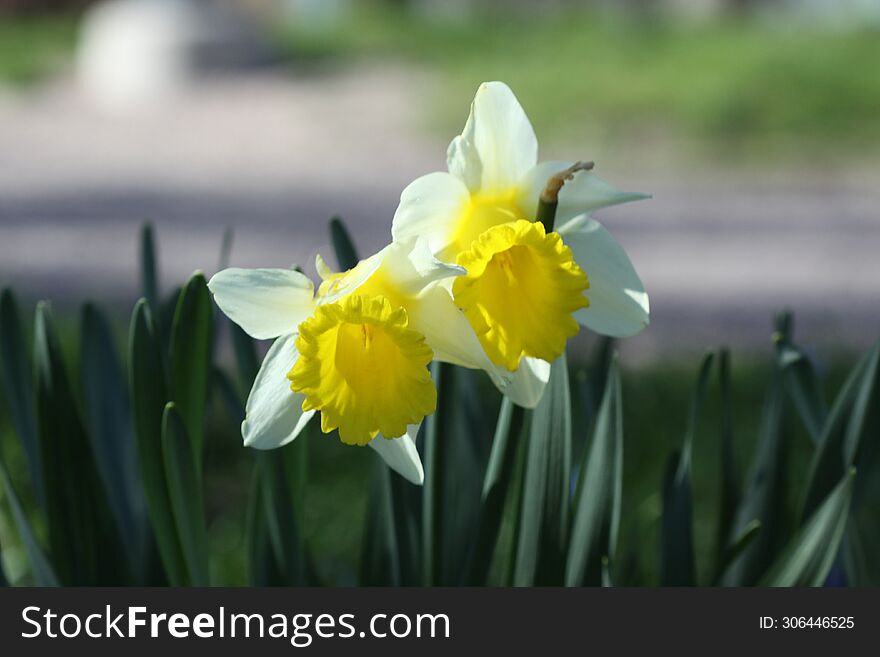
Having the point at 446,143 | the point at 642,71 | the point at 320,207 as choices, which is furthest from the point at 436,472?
the point at 642,71

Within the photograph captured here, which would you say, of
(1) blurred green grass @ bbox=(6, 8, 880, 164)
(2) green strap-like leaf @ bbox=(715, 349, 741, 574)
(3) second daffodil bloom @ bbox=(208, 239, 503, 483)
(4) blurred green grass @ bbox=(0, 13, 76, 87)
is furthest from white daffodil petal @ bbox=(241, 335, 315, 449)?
(4) blurred green grass @ bbox=(0, 13, 76, 87)

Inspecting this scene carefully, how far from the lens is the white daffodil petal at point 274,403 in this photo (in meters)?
0.79

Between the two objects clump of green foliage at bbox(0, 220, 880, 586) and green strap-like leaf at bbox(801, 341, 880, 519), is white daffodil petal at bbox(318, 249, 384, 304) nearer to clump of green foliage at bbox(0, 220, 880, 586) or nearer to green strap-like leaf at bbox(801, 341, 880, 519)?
clump of green foliage at bbox(0, 220, 880, 586)

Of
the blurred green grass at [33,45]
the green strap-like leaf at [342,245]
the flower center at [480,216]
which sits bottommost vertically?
the flower center at [480,216]

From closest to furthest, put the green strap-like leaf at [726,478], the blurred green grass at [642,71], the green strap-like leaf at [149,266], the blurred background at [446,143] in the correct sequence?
the green strap-like leaf at [726,478], the green strap-like leaf at [149,266], the blurred background at [446,143], the blurred green grass at [642,71]

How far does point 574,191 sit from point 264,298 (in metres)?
0.24

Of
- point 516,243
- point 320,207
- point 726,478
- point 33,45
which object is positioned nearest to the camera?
point 516,243

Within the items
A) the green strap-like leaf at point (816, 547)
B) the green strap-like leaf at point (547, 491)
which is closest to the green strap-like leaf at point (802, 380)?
the green strap-like leaf at point (816, 547)

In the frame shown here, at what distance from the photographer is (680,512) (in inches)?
41.3

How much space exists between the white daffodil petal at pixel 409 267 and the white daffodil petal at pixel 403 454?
0.38 feet

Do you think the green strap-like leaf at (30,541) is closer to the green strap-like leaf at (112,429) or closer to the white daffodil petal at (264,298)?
the green strap-like leaf at (112,429)

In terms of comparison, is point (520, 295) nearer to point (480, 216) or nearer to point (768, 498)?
point (480, 216)

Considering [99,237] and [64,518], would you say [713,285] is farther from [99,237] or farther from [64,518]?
[64,518]

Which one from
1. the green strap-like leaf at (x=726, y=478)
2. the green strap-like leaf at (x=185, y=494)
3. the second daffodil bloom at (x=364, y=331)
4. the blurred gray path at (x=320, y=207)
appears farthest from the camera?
the blurred gray path at (x=320, y=207)
